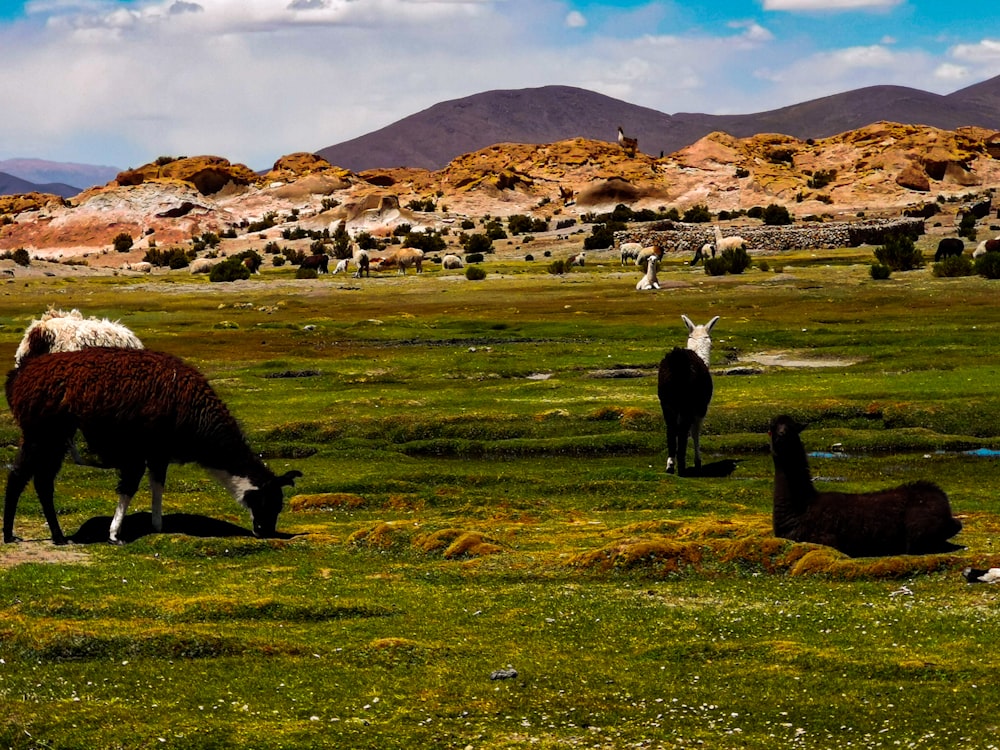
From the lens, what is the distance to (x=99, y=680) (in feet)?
33.9

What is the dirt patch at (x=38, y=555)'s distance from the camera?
14.3 meters

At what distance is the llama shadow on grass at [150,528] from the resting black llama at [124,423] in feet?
1.16

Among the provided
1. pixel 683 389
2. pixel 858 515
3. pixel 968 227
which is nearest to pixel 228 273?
pixel 968 227

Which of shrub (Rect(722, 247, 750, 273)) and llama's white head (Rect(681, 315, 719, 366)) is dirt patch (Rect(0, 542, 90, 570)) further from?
shrub (Rect(722, 247, 750, 273))

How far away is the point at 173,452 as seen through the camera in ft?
49.8

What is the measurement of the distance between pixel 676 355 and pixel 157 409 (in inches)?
346

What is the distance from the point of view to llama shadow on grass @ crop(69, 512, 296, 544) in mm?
15672

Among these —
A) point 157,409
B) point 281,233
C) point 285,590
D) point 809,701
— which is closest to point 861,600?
point 809,701

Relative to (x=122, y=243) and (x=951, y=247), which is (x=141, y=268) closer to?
(x=122, y=243)

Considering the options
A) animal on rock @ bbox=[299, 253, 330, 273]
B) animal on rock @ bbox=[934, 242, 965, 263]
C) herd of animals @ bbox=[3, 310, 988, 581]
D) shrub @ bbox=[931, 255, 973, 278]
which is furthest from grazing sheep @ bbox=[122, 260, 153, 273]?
herd of animals @ bbox=[3, 310, 988, 581]

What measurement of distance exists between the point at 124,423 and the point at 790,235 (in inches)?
2870

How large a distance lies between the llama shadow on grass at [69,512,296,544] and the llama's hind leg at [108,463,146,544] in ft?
0.28

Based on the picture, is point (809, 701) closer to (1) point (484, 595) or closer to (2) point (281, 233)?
(1) point (484, 595)

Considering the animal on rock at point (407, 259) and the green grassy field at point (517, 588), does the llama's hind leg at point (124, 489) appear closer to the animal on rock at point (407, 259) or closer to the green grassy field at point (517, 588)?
the green grassy field at point (517, 588)
